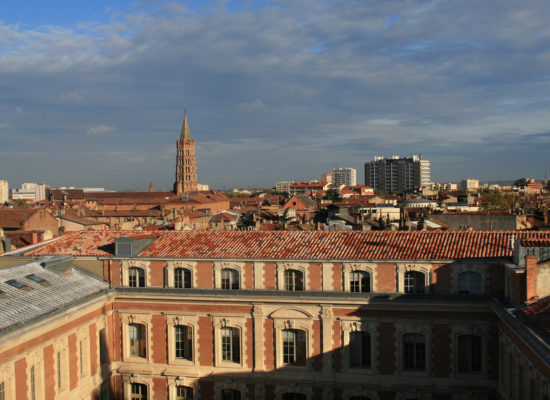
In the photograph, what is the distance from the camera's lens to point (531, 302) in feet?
74.5

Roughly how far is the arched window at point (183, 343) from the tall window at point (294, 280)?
673 cm

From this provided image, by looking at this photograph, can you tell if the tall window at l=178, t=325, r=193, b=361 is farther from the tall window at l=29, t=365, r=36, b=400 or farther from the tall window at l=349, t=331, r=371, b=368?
the tall window at l=349, t=331, r=371, b=368

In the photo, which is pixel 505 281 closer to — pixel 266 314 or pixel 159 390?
pixel 266 314

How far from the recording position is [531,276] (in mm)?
22844

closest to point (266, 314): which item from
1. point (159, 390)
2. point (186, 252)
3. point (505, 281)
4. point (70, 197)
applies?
point (186, 252)

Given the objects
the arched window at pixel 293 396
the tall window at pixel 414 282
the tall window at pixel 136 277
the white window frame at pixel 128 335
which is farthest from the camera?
the tall window at pixel 136 277

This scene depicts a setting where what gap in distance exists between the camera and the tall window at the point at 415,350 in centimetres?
2845

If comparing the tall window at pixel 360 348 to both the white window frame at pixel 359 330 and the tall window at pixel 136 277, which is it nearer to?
the white window frame at pixel 359 330

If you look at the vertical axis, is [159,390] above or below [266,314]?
below

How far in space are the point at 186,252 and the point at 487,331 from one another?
695 inches

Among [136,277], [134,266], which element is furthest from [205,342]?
[134,266]

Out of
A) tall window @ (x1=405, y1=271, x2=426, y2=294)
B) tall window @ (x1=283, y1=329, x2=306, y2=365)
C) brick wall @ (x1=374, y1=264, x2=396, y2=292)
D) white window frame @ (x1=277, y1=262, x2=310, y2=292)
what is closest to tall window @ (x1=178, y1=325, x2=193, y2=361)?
tall window @ (x1=283, y1=329, x2=306, y2=365)

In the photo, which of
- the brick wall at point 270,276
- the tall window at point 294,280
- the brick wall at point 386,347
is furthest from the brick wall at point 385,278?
the brick wall at point 270,276

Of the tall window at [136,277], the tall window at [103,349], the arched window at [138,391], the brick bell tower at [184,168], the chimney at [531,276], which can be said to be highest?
the brick bell tower at [184,168]
